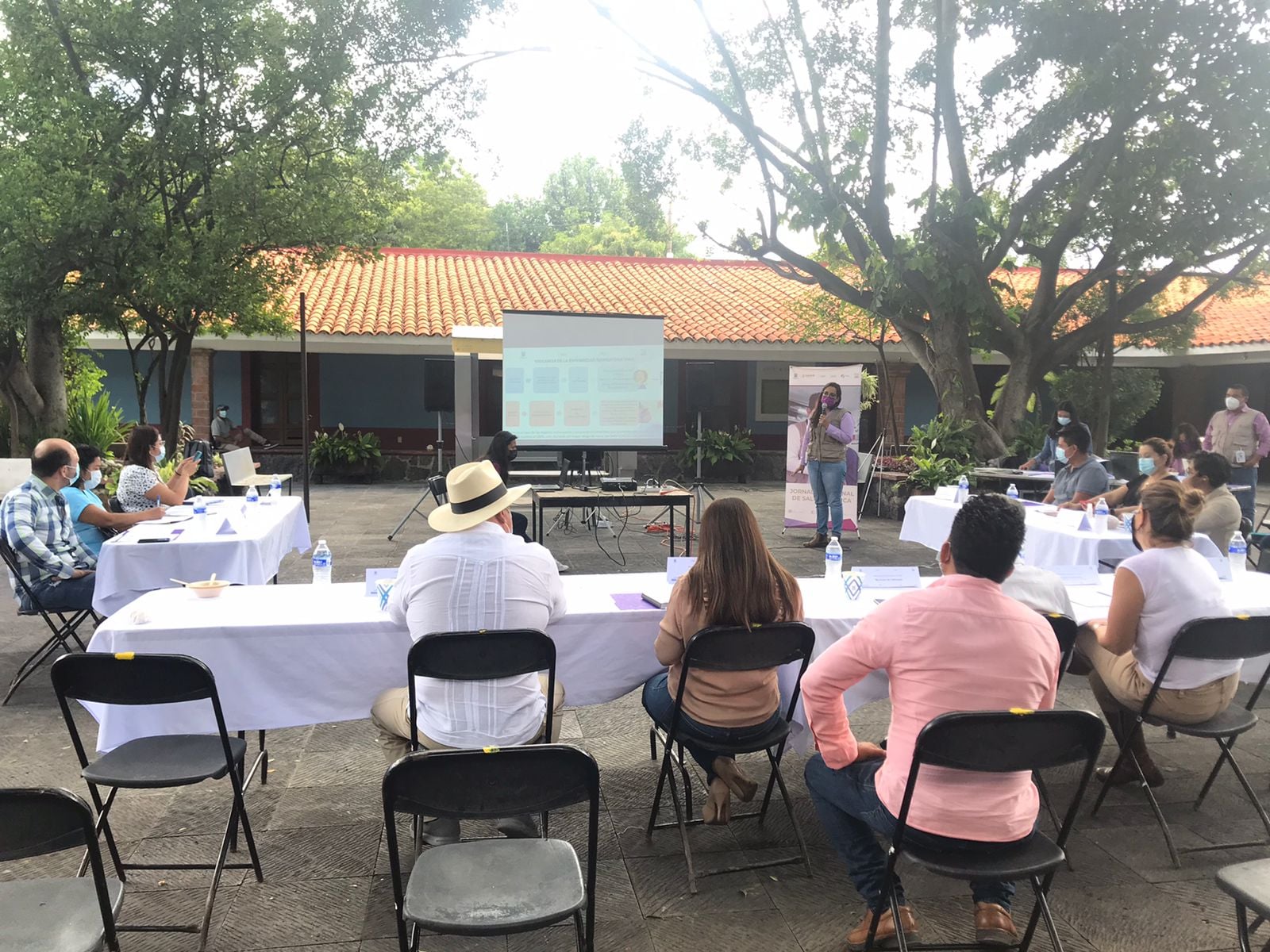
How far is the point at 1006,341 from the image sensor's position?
11961 mm

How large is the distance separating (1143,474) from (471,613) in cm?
649

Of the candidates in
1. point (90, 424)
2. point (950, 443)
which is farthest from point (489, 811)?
point (90, 424)

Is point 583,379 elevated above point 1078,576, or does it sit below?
above

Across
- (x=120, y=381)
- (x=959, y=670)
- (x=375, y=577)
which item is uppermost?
(x=120, y=381)

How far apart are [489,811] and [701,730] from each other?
3.91 ft

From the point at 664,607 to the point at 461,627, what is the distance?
909mm

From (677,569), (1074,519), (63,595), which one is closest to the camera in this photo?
(677,569)

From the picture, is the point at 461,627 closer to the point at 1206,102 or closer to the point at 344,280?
the point at 1206,102

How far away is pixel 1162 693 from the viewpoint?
3.19 metres

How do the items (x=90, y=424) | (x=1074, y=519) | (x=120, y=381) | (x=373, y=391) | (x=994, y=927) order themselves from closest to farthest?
1. (x=994, y=927)
2. (x=1074, y=519)
3. (x=90, y=424)
4. (x=120, y=381)
5. (x=373, y=391)

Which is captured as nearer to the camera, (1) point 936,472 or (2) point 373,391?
(1) point 936,472

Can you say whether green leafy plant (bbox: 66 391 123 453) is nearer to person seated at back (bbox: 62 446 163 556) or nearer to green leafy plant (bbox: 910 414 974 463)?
person seated at back (bbox: 62 446 163 556)

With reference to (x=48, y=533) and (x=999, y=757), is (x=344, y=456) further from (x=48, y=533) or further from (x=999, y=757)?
(x=999, y=757)

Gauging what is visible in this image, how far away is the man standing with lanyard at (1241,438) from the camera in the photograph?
9414mm
